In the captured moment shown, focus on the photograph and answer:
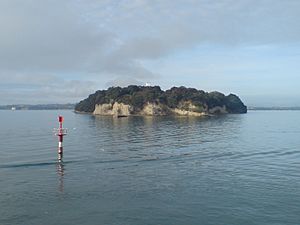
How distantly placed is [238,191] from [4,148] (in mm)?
41387

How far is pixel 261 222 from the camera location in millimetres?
24391

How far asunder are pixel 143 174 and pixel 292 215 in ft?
54.7

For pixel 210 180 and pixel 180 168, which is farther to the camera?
pixel 180 168

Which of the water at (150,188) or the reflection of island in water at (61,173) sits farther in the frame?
the reflection of island in water at (61,173)

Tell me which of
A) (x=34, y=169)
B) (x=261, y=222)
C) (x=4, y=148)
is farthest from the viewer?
(x=4, y=148)

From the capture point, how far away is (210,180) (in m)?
36.2

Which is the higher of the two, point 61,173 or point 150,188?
point 61,173

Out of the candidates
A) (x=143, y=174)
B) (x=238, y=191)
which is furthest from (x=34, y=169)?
(x=238, y=191)

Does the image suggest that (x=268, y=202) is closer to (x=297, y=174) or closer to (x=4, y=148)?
(x=297, y=174)

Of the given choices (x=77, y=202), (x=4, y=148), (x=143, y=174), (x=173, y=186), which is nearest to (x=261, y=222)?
(x=173, y=186)

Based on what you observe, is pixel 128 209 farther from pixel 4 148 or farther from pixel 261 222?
pixel 4 148

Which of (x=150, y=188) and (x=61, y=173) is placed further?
(x=61, y=173)

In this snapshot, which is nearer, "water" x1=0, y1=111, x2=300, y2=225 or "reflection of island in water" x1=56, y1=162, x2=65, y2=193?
"water" x1=0, y1=111, x2=300, y2=225

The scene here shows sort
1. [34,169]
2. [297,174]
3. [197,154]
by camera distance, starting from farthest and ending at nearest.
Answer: [197,154], [34,169], [297,174]
